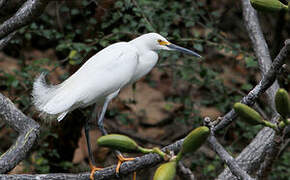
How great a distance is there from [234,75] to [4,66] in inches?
92.5

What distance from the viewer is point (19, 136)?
1866 millimetres

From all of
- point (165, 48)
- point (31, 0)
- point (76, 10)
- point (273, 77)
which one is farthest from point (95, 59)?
point (273, 77)

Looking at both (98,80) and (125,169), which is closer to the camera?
(125,169)

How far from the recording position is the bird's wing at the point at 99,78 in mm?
2184

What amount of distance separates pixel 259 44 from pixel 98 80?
932mm

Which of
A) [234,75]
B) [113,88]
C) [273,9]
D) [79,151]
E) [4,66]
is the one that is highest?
[273,9]

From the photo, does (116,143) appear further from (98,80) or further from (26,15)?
(98,80)

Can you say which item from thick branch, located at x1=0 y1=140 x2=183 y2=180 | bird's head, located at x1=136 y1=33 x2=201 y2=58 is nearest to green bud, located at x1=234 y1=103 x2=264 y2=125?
thick branch, located at x1=0 y1=140 x2=183 y2=180

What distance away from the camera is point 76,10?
320 centimetres

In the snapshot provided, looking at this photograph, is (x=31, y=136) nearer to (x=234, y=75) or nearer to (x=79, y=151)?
(x=79, y=151)

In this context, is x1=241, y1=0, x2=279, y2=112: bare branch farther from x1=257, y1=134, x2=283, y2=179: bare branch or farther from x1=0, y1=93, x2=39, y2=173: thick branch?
x1=257, y1=134, x2=283, y2=179: bare branch

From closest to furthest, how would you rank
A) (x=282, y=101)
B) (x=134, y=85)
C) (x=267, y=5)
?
(x=282, y=101)
(x=267, y=5)
(x=134, y=85)

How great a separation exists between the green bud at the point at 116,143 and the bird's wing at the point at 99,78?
1.25 meters

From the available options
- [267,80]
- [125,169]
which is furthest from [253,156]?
[267,80]
